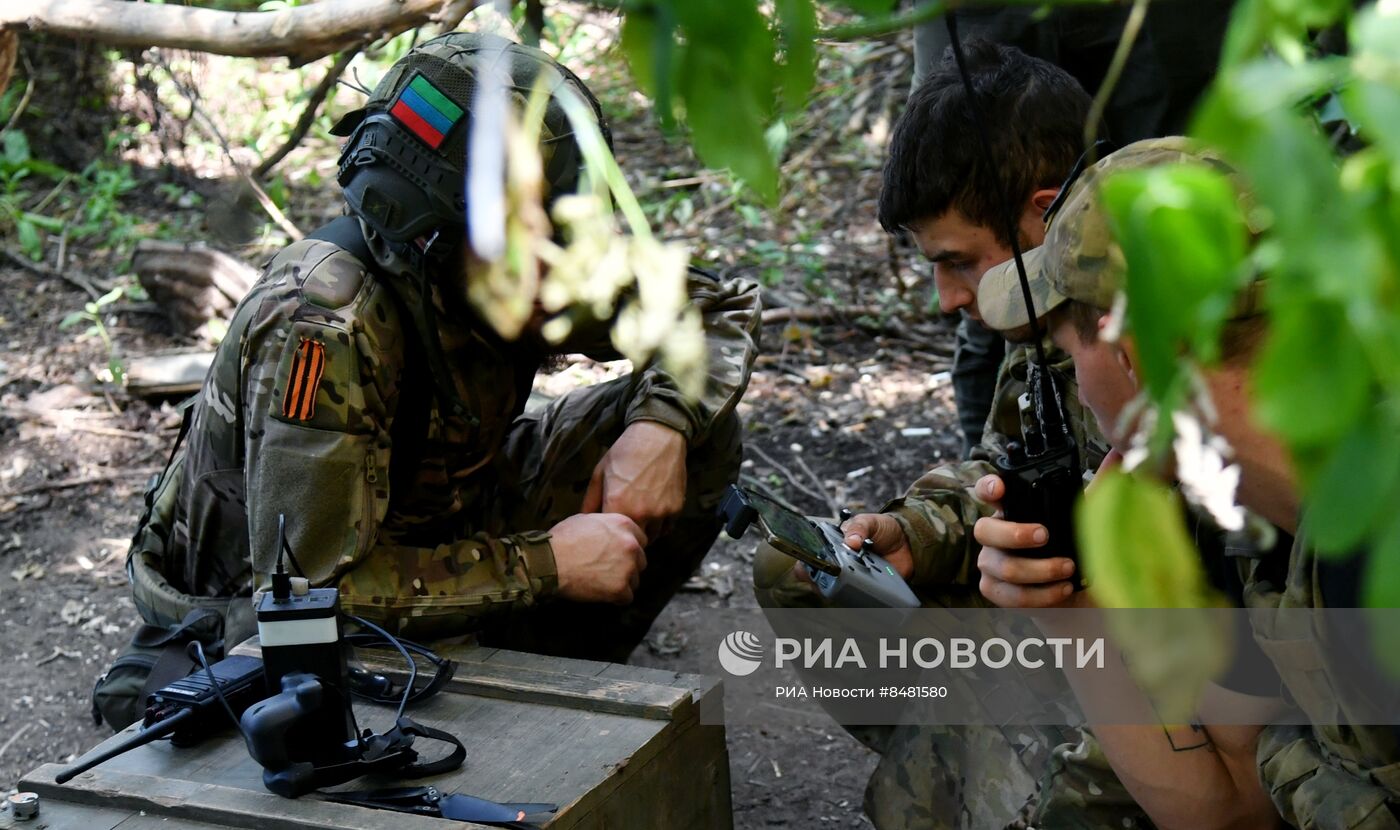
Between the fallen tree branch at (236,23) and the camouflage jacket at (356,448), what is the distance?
26.4 inches

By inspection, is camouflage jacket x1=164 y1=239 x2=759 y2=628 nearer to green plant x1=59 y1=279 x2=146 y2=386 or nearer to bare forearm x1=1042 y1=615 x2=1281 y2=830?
bare forearm x1=1042 y1=615 x2=1281 y2=830

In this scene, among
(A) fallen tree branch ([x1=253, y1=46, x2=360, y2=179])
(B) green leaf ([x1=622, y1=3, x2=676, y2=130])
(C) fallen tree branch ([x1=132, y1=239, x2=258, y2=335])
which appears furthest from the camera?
(C) fallen tree branch ([x1=132, y1=239, x2=258, y2=335])

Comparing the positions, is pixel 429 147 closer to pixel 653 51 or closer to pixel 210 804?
pixel 210 804

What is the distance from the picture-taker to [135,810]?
7.30 feet

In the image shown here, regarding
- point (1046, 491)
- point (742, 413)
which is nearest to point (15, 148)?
point (742, 413)

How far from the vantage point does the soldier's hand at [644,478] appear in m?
3.22

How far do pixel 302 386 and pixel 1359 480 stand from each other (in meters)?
2.34

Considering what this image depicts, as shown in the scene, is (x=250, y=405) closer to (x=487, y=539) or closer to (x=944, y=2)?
(x=487, y=539)

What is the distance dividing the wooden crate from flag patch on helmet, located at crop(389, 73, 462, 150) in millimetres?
984

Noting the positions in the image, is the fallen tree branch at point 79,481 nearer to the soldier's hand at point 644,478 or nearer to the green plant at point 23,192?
the green plant at point 23,192

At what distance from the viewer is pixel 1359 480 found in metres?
0.66

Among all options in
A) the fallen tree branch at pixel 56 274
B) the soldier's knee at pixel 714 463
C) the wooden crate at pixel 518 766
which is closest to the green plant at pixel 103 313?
the fallen tree branch at pixel 56 274

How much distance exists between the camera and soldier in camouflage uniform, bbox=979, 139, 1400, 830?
1836 millimetres

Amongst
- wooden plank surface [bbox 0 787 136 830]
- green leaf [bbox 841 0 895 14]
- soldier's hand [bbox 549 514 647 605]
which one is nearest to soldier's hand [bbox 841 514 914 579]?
soldier's hand [bbox 549 514 647 605]
